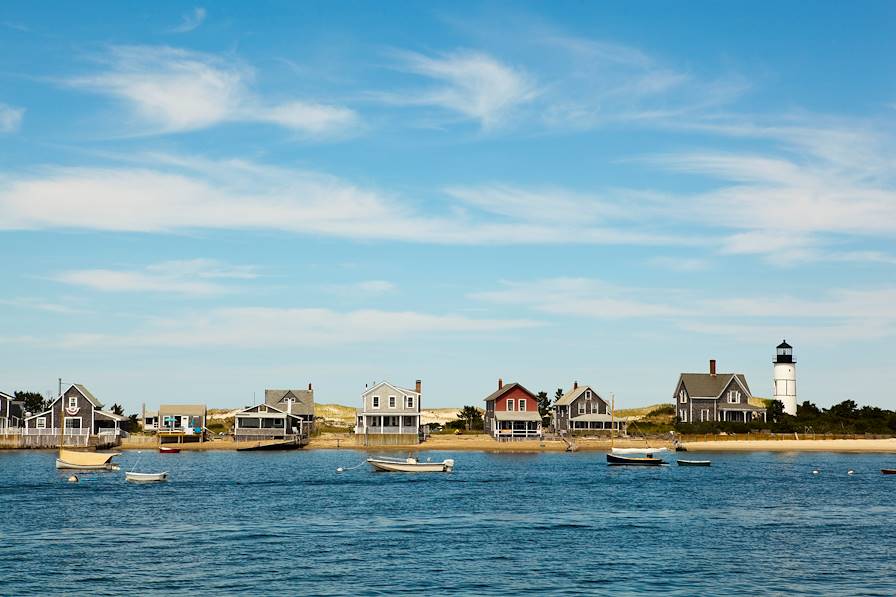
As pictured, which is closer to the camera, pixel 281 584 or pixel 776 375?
pixel 281 584

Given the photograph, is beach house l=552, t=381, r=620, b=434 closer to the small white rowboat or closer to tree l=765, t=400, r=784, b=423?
tree l=765, t=400, r=784, b=423

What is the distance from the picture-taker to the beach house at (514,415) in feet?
430

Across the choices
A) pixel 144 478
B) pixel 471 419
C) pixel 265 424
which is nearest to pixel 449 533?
pixel 144 478

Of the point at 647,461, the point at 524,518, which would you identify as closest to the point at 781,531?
the point at 524,518

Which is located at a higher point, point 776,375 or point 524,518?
point 776,375

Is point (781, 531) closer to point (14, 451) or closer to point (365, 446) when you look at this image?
point (365, 446)

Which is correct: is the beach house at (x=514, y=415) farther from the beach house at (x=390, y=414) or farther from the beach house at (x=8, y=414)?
the beach house at (x=8, y=414)

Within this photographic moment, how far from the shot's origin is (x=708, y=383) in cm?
13838

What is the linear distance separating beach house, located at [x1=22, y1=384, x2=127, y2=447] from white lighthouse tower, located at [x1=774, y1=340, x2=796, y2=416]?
89.8 m

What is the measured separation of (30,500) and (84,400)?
56.2 meters

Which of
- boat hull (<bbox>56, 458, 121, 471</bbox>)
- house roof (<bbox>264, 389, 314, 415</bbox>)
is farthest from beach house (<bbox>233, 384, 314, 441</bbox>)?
boat hull (<bbox>56, 458, 121, 471</bbox>)

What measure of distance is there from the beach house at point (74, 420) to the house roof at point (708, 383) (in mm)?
75721

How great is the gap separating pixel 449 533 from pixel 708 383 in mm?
89885

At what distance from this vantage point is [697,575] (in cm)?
4403
